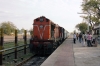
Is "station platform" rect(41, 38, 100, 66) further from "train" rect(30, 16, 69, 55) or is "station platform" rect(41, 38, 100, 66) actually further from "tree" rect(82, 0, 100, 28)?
"tree" rect(82, 0, 100, 28)

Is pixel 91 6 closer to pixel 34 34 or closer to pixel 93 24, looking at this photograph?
pixel 93 24

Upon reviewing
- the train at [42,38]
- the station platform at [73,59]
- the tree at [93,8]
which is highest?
the tree at [93,8]

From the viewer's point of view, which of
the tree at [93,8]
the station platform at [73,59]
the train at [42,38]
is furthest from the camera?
the tree at [93,8]

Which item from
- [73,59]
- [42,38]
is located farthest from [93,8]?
[73,59]

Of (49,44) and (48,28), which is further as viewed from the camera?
(48,28)

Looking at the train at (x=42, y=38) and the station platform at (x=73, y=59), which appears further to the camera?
the train at (x=42, y=38)

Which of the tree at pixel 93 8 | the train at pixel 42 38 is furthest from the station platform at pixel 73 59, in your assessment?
the tree at pixel 93 8

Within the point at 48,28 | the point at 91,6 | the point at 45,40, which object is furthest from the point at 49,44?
the point at 91,6

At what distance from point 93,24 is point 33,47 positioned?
45.5 metres

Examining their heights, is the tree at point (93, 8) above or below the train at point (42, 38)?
above

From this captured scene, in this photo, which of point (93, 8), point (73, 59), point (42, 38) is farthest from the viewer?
point (93, 8)

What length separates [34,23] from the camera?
18.7m

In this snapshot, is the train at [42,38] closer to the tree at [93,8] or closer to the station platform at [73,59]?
the station platform at [73,59]

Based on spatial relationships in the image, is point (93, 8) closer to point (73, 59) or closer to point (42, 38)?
point (42, 38)
